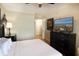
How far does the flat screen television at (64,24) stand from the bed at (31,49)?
1.03ft

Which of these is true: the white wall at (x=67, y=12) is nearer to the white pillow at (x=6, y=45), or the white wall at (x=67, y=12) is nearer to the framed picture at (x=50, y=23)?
the framed picture at (x=50, y=23)

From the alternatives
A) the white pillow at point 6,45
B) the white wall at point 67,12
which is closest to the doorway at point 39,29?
the white wall at point 67,12

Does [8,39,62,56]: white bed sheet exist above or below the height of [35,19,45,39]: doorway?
below

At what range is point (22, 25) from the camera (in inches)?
60.7

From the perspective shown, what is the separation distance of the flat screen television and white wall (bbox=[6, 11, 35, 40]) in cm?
36

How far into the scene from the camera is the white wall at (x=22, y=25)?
4.97ft

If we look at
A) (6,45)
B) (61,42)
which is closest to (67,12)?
(61,42)

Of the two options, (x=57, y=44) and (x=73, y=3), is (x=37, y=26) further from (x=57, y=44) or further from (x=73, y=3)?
(x=73, y=3)

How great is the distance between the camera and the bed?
57.7 inches

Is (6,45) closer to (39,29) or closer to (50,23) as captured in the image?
(39,29)

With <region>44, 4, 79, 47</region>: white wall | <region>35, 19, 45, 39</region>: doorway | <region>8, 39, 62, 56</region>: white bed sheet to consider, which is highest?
<region>44, 4, 79, 47</region>: white wall

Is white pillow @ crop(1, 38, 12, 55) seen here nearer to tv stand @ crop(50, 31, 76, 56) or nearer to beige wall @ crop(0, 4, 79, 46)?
beige wall @ crop(0, 4, 79, 46)

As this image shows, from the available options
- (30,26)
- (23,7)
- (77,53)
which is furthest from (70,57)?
(23,7)

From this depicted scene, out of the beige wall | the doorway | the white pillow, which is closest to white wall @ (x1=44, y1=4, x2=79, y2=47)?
the beige wall
